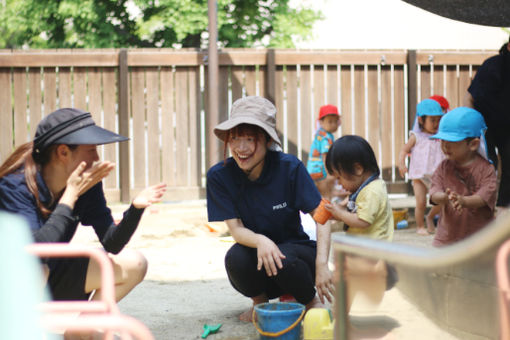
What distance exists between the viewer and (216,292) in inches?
143

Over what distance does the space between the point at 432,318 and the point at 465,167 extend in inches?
88.2

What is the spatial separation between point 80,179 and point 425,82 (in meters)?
7.02

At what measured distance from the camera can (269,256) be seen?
2.69 m

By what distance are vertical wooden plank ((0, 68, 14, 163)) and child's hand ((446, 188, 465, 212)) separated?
20.7 ft

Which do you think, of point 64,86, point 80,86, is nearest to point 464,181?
point 80,86

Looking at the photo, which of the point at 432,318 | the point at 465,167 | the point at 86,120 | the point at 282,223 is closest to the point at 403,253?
the point at 432,318

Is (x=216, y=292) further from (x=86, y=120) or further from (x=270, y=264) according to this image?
(x=86, y=120)

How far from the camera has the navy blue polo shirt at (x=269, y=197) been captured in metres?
2.96

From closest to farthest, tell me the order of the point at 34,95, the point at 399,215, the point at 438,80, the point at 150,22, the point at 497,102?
the point at 497,102, the point at 399,215, the point at 34,95, the point at 438,80, the point at 150,22

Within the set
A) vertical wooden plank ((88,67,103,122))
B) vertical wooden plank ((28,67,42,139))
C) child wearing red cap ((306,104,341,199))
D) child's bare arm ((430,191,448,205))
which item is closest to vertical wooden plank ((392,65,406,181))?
child wearing red cap ((306,104,341,199))

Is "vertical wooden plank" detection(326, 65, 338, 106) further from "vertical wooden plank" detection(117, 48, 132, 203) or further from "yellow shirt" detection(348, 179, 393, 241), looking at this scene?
"yellow shirt" detection(348, 179, 393, 241)

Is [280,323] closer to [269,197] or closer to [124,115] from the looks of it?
[269,197]

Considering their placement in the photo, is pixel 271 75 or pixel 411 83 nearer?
pixel 271 75

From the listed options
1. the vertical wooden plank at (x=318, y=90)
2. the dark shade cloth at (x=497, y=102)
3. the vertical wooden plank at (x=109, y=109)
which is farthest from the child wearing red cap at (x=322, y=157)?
the dark shade cloth at (x=497, y=102)
